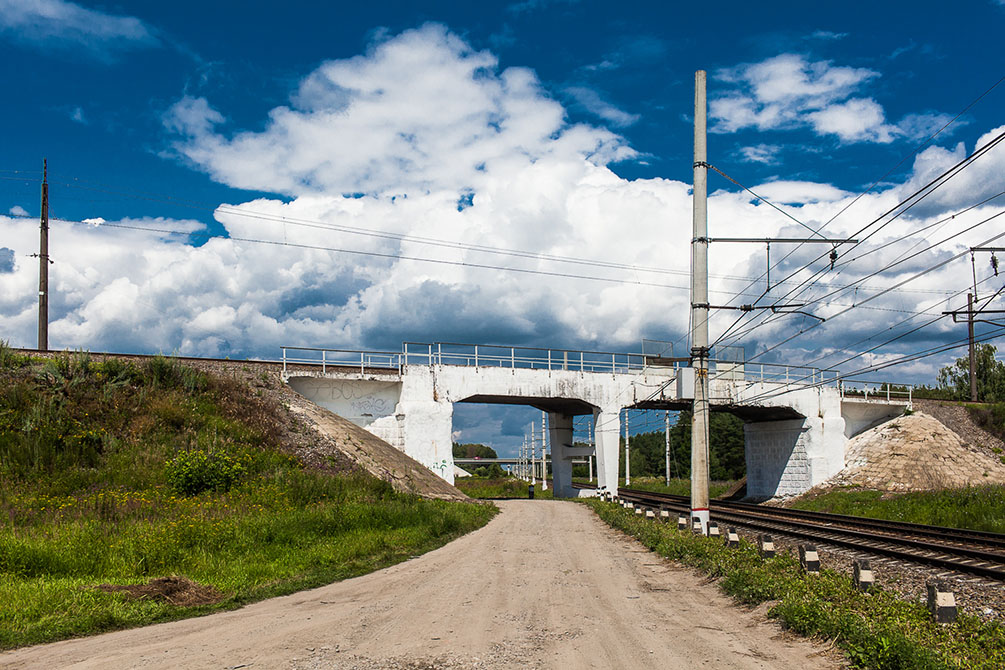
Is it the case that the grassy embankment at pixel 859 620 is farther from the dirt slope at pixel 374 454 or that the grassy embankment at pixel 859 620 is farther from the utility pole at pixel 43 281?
the utility pole at pixel 43 281

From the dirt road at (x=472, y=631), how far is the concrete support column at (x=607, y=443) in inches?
1034

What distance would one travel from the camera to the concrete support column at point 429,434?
35062 millimetres

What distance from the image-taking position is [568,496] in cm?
4562

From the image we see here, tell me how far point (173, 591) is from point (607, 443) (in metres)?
31.1

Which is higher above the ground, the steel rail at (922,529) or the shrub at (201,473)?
the shrub at (201,473)

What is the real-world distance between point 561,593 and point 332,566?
4525 mm

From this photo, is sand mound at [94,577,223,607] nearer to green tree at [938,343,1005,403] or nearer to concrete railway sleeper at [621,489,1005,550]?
concrete railway sleeper at [621,489,1005,550]

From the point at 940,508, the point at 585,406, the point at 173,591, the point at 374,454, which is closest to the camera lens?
the point at 173,591

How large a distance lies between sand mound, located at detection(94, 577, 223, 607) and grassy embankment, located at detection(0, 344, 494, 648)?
0.21 feet

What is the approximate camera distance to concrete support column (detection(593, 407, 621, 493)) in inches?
1555

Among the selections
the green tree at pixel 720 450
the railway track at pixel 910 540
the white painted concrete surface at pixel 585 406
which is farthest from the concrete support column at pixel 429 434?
the green tree at pixel 720 450

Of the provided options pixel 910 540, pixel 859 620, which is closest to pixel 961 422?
pixel 910 540

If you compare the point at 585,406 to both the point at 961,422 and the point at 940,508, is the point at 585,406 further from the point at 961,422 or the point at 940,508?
the point at 961,422

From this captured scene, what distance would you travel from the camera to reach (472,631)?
845 centimetres
